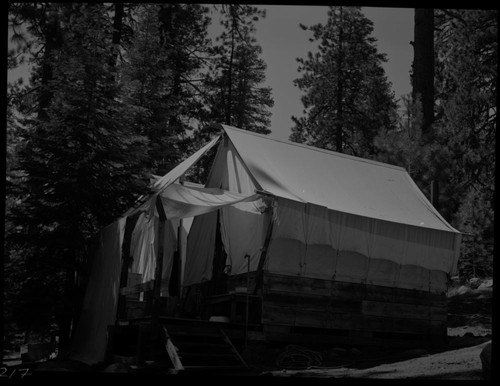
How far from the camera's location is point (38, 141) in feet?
42.7

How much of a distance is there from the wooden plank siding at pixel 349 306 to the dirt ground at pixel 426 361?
1.68 ft

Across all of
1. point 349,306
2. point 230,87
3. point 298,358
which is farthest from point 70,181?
point 230,87

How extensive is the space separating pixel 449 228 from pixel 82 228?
7.45 metres

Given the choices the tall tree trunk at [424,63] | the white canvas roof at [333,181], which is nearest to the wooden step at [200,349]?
the white canvas roof at [333,181]

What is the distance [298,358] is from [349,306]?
1.81m

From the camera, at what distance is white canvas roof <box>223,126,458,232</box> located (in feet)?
39.6

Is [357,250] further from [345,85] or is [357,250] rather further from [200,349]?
[345,85]

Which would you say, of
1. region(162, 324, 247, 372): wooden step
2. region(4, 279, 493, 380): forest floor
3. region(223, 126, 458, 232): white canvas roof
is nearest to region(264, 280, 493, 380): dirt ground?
region(4, 279, 493, 380): forest floor

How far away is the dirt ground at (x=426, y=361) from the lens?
8.93m

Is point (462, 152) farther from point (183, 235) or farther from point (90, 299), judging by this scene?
point (90, 299)

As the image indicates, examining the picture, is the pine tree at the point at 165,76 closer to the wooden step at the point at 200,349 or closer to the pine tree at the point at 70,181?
the pine tree at the point at 70,181

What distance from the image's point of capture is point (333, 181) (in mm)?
13391

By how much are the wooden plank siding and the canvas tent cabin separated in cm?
2

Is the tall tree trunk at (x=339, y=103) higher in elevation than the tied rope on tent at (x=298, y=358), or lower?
higher
